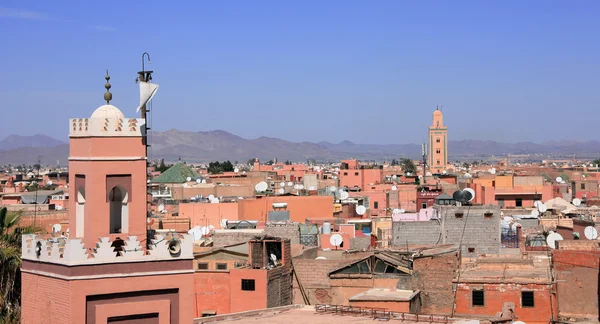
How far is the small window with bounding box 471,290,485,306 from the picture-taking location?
874 inches

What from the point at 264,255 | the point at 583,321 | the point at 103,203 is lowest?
the point at 583,321

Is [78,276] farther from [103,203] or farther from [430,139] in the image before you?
[430,139]

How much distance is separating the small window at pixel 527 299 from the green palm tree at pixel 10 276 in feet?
37.6

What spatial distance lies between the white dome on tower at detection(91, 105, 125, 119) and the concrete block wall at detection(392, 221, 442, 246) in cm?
1677

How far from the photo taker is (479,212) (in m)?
27.5

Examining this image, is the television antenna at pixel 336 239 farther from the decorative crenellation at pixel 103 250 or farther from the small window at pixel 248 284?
the decorative crenellation at pixel 103 250

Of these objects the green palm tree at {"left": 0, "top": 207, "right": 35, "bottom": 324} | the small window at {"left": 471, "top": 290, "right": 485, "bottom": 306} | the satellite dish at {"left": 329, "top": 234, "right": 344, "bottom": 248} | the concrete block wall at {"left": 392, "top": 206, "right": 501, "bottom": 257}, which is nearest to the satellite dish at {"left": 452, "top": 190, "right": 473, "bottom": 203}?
the concrete block wall at {"left": 392, "top": 206, "right": 501, "bottom": 257}

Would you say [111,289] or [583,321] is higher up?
[111,289]

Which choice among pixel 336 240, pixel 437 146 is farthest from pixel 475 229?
pixel 437 146

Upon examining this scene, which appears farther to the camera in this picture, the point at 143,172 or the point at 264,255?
the point at 264,255

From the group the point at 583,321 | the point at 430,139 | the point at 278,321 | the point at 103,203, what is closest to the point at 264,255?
the point at 278,321

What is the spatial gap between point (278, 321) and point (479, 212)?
11.8m

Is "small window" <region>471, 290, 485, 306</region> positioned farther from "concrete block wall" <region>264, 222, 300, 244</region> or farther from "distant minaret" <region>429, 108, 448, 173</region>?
"distant minaret" <region>429, 108, 448, 173</region>

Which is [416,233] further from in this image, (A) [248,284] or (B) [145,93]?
(B) [145,93]
